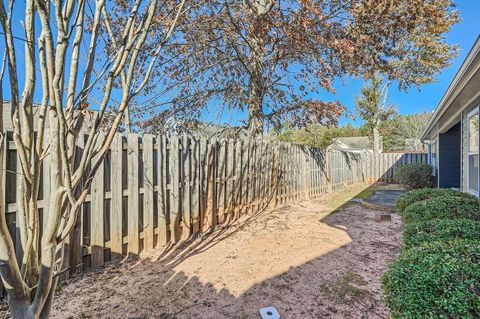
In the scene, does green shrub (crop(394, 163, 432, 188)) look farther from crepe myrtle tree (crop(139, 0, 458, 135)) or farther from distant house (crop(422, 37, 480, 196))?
crepe myrtle tree (crop(139, 0, 458, 135))

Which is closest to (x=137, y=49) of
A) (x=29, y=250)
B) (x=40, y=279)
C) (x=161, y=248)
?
(x=29, y=250)

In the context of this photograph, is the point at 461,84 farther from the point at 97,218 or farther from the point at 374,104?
the point at 374,104

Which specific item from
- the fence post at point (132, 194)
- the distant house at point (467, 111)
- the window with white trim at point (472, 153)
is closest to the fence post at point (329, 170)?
the distant house at point (467, 111)

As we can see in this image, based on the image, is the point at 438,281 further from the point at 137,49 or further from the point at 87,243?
the point at 87,243

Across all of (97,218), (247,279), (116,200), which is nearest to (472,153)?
(247,279)

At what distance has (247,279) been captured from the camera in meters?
2.94

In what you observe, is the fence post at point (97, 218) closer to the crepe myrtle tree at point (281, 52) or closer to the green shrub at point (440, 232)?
the green shrub at point (440, 232)

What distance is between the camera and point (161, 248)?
3.86 m

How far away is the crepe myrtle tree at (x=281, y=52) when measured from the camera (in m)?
5.50

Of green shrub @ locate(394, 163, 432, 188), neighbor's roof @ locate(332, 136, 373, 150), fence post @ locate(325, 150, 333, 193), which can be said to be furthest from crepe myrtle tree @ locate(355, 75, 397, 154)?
neighbor's roof @ locate(332, 136, 373, 150)

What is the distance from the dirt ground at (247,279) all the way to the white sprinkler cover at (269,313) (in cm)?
7

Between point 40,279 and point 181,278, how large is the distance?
201 centimetres

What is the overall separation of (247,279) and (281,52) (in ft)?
17.6

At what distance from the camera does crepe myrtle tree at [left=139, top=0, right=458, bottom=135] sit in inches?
217
